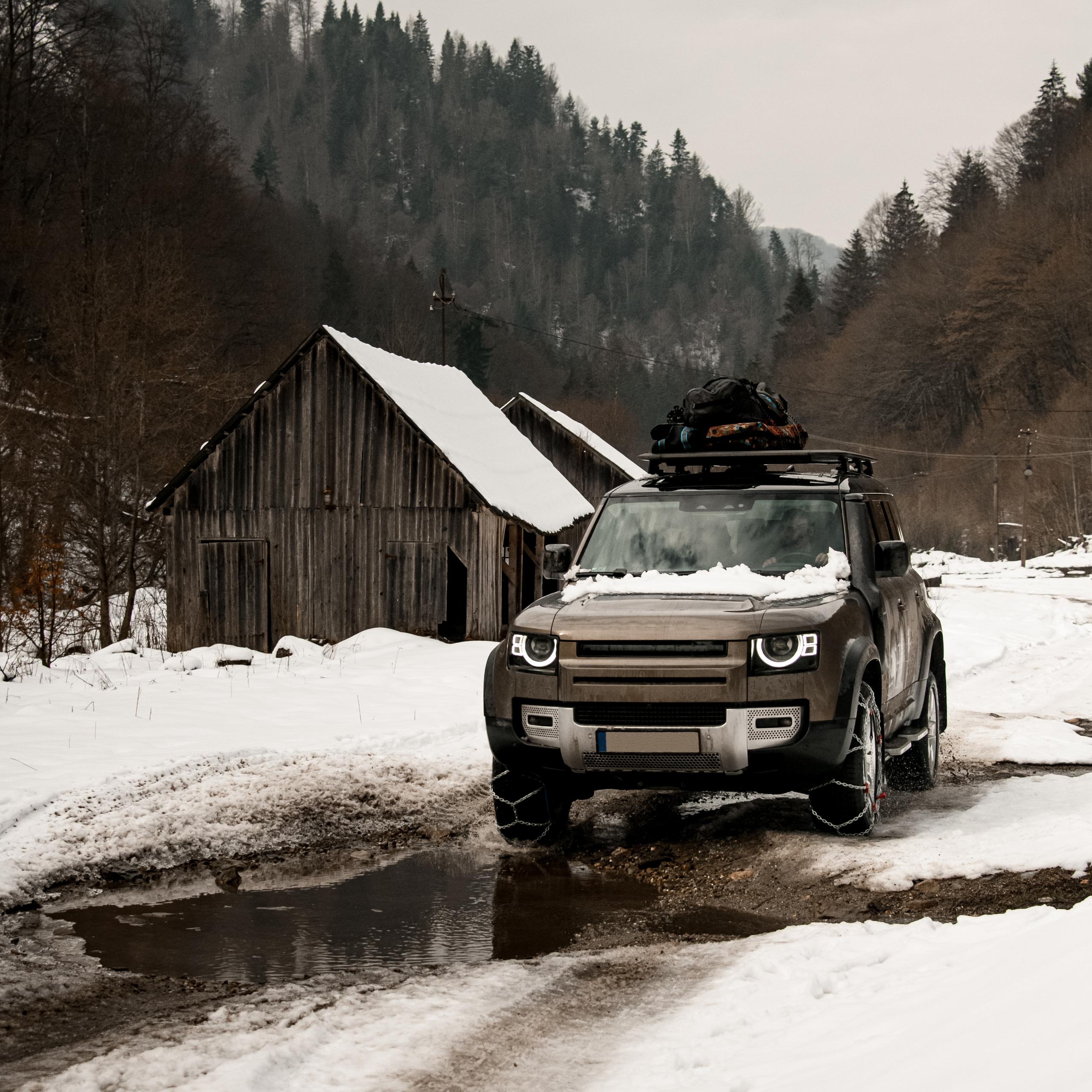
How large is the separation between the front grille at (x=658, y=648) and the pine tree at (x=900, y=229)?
100974 millimetres

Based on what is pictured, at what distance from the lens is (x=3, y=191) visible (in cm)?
4809

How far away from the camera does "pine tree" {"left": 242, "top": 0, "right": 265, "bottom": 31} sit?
167500mm

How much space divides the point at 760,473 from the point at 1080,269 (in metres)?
68.8

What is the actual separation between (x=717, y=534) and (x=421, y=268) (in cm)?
13486

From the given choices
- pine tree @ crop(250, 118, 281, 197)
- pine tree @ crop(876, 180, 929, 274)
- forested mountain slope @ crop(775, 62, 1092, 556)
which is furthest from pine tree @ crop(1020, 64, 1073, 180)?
pine tree @ crop(250, 118, 281, 197)

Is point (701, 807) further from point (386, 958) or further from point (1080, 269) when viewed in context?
point (1080, 269)

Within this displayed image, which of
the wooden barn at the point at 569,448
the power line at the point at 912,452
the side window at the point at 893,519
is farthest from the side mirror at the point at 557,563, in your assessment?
the power line at the point at 912,452

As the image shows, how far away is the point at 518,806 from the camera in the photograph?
7.36 metres

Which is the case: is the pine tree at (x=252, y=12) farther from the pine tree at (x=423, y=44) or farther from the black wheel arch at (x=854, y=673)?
the black wheel arch at (x=854, y=673)

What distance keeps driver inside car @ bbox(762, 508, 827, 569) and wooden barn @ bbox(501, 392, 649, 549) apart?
1247 inches

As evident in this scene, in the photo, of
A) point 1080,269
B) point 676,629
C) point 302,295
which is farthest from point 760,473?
point 302,295

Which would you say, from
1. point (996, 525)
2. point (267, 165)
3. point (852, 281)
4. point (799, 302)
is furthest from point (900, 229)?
point (267, 165)

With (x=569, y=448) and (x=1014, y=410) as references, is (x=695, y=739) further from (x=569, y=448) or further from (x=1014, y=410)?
(x=1014, y=410)

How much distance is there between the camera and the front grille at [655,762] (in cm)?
659
